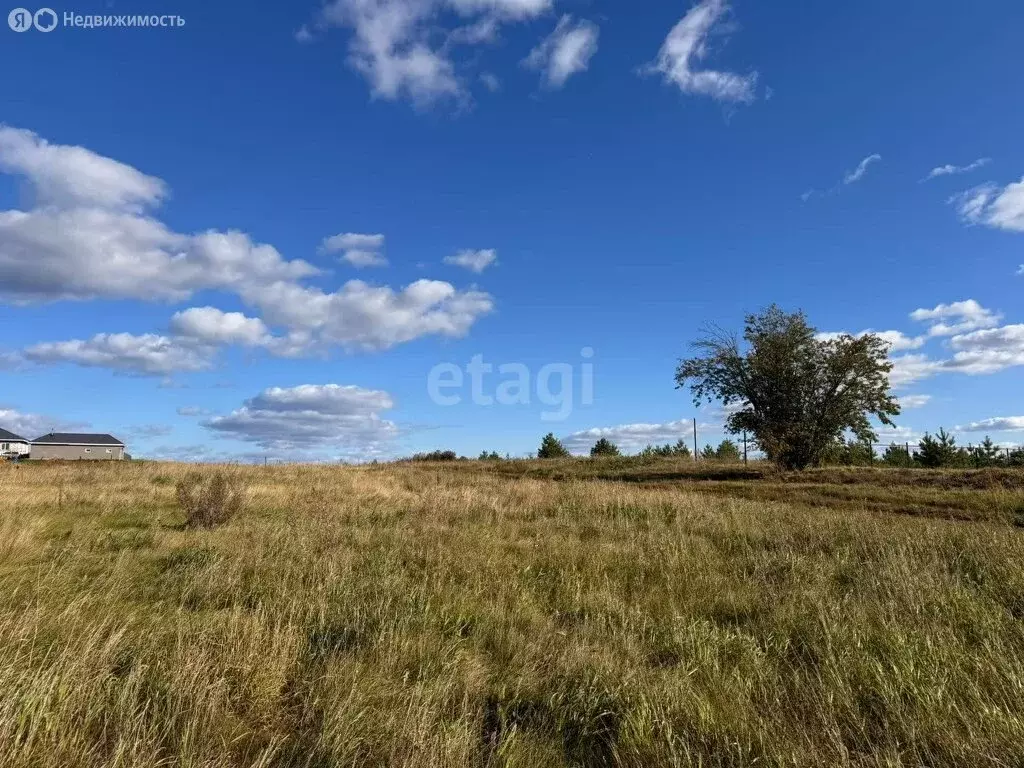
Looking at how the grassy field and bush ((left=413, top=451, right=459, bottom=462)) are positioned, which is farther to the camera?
bush ((left=413, top=451, right=459, bottom=462))

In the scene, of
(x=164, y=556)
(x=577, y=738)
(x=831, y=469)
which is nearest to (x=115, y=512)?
(x=164, y=556)

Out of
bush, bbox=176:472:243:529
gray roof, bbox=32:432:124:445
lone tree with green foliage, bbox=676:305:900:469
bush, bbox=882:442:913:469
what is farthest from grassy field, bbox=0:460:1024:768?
gray roof, bbox=32:432:124:445

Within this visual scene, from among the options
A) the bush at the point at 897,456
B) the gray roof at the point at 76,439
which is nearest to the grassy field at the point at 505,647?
the bush at the point at 897,456

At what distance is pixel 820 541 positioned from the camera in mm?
9359

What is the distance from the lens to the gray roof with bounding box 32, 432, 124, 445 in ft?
284

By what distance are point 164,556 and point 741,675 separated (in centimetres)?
Answer: 749

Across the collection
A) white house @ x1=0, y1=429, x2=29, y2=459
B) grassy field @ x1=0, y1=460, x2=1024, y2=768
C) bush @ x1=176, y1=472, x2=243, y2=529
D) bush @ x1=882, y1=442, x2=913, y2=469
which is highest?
white house @ x1=0, y1=429, x2=29, y2=459

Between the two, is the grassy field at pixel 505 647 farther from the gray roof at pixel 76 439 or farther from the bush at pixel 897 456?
the gray roof at pixel 76 439

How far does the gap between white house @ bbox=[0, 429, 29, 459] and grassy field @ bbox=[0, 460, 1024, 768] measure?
335 feet

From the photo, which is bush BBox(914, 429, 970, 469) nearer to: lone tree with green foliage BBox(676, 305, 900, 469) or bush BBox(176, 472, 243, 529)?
lone tree with green foliage BBox(676, 305, 900, 469)

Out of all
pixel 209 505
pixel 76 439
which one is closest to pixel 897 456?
pixel 209 505

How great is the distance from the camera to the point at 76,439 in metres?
89.2

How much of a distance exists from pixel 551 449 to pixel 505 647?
154ft

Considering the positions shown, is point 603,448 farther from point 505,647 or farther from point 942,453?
point 505,647
